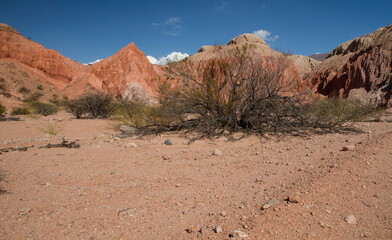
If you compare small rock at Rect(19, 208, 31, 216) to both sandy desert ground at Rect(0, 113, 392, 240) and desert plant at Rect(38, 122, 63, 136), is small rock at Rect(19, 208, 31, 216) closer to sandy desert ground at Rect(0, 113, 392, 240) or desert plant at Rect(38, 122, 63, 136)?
sandy desert ground at Rect(0, 113, 392, 240)

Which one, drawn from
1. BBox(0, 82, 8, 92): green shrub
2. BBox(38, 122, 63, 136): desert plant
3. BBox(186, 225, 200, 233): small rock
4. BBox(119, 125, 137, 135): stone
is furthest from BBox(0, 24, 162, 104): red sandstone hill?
BBox(186, 225, 200, 233): small rock

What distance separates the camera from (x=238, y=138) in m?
6.19

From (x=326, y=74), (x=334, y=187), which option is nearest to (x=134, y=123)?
(x=334, y=187)

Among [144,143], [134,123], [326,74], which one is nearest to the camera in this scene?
[144,143]

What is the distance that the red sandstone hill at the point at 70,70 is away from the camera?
2992cm

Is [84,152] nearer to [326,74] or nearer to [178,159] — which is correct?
[178,159]

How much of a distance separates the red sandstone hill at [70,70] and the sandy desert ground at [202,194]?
82.4ft

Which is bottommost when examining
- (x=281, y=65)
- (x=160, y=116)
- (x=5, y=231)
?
(x=5, y=231)

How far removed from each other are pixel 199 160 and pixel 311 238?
2.56 meters

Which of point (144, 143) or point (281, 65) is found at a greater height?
point (281, 65)

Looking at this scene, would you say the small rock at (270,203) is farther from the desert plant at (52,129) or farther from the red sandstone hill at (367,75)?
the red sandstone hill at (367,75)

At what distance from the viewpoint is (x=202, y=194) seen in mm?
2801

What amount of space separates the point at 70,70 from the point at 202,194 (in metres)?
38.8

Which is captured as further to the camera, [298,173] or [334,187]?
[298,173]
